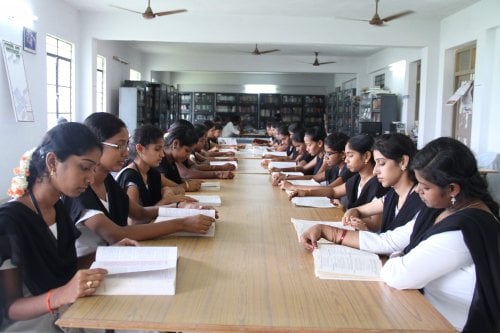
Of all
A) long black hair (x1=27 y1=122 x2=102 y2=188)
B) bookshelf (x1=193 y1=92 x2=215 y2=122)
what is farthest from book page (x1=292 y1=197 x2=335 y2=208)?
bookshelf (x1=193 y1=92 x2=215 y2=122)

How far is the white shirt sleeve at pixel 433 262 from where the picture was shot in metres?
1.48

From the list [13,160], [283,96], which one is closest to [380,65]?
[283,96]

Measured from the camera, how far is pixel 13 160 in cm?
616

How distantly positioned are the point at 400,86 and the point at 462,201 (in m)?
9.62

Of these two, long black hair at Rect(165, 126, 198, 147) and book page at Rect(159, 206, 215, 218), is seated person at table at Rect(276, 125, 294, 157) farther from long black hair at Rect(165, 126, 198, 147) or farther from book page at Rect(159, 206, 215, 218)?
book page at Rect(159, 206, 215, 218)

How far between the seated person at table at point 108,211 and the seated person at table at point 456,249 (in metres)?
0.90

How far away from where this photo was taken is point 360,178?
320 centimetres

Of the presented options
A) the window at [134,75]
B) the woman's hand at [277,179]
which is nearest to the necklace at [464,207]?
the woman's hand at [277,179]

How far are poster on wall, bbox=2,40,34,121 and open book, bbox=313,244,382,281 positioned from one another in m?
5.23

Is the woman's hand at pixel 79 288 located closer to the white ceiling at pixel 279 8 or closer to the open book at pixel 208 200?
the open book at pixel 208 200

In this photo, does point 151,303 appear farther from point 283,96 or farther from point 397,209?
point 283,96

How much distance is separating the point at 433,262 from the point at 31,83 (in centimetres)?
624

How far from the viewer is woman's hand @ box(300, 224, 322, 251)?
189 cm

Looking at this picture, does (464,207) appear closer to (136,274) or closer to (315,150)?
(136,274)
